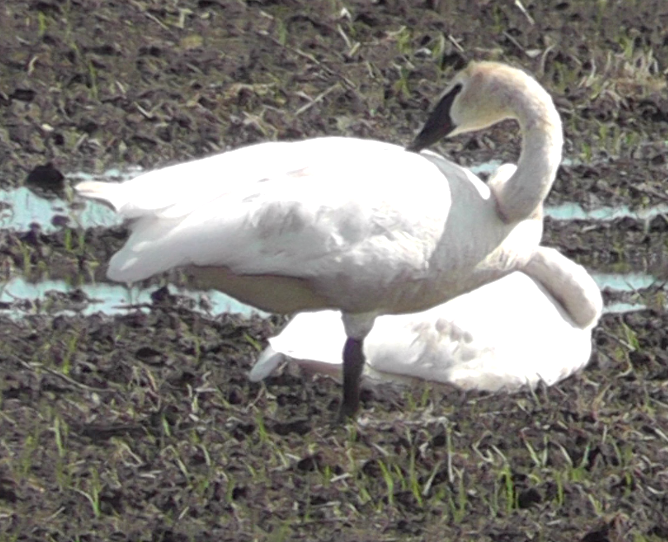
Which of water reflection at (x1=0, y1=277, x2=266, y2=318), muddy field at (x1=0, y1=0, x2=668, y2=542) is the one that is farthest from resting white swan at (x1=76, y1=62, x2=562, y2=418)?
water reflection at (x1=0, y1=277, x2=266, y2=318)

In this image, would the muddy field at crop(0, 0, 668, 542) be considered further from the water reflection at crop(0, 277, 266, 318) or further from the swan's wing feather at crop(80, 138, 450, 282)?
the swan's wing feather at crop(80, 138, 450, 282)

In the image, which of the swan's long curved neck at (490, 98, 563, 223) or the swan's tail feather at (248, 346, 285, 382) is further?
the swan's tail feather at (248, 346, 285, 382)

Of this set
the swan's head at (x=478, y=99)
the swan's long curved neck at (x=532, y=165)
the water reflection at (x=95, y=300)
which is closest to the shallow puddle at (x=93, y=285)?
the water reflection at (x=95, y=300)

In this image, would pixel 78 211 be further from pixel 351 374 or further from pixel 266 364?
pixel 351 374

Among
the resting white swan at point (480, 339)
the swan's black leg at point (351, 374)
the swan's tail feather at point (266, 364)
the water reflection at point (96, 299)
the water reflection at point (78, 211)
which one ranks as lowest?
the water reflection at point (78, 211)

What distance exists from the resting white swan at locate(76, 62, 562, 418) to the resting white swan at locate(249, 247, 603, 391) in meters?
0.43

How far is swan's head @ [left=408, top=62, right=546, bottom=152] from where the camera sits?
6.23m

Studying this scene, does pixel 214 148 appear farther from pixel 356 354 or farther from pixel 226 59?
pixel 356 354

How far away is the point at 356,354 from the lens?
6234 millimetres

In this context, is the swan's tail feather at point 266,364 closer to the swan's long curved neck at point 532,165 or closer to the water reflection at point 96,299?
the water reflection at point 96,299

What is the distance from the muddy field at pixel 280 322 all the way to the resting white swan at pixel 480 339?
0.33ft

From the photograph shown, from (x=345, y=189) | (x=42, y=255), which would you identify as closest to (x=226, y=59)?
(x=42, y=255)

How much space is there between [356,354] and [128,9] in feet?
12.3

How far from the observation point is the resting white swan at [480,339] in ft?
21.7
